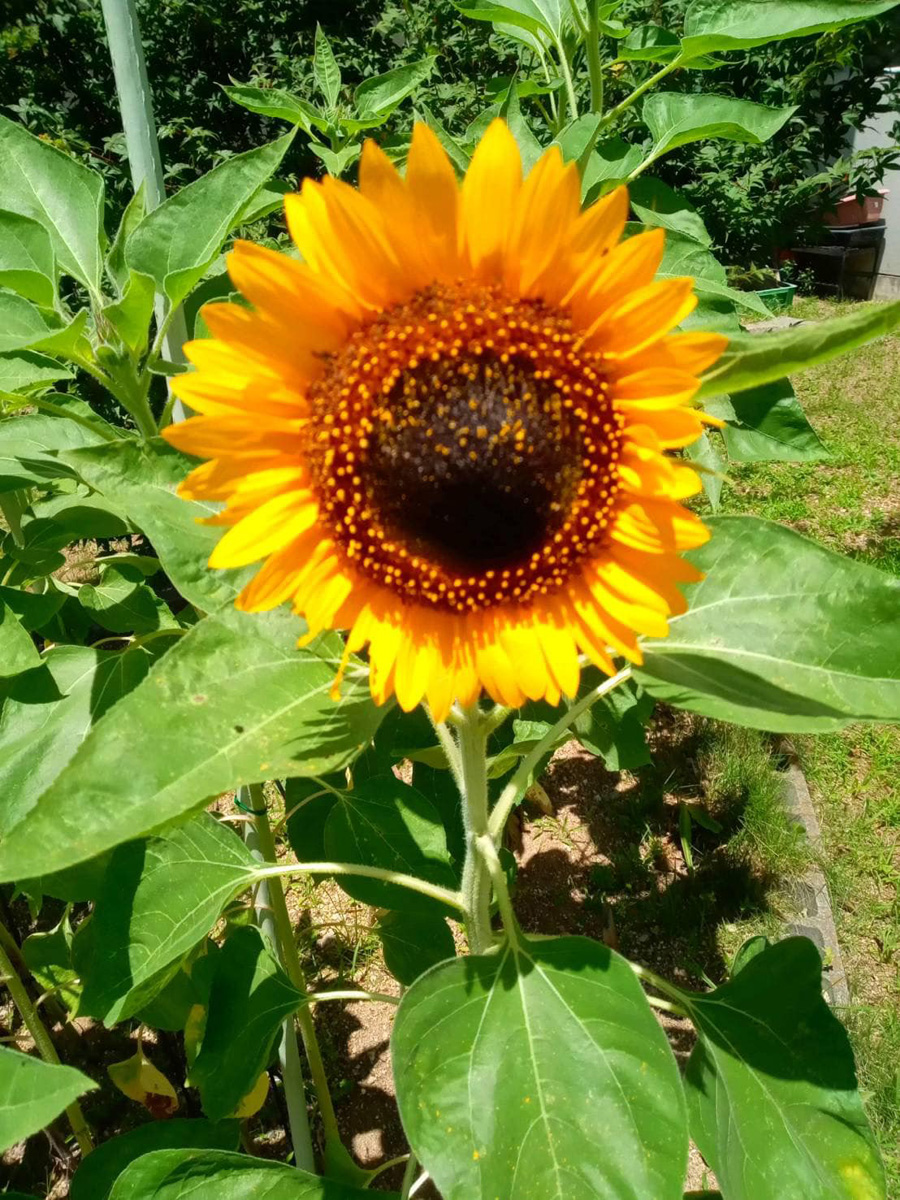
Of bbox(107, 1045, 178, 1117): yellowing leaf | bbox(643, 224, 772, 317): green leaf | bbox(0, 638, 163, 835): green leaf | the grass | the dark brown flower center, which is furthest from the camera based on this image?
the grass

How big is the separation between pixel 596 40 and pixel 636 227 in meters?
0.46

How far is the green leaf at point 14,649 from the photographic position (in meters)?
1.39

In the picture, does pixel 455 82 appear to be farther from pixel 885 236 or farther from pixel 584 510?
pixel 584 510

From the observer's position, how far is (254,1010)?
1531 millimetres

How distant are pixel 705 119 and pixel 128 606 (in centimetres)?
137

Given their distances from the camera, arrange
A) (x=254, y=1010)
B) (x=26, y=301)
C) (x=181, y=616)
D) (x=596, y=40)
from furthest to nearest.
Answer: (x=181, y=616)
(x=596, y=40)
(x=254, y=1010)
(x=26, y=301)

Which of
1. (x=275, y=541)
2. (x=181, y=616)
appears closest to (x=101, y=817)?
(x=275, y=541)

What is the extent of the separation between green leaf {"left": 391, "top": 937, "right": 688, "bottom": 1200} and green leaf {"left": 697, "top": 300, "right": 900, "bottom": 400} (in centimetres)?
69

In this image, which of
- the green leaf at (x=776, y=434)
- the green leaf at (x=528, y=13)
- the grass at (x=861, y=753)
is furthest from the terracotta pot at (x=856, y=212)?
the green leaf at (x=776, y=434)

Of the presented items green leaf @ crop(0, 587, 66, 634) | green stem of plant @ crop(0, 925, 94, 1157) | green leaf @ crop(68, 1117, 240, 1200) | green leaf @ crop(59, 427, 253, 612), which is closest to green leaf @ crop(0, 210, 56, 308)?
green leaf @ crop(59, 427, 253, 612)

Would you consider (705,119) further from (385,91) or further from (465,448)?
(465,448)

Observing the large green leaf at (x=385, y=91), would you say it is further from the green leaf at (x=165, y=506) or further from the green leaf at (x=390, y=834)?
the green leaf at (x=390, y=834)

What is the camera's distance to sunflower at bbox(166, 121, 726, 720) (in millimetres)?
924

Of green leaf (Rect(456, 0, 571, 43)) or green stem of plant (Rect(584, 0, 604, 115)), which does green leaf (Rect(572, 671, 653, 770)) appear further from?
green leaf (Rect(456, 0, 571, 43))
